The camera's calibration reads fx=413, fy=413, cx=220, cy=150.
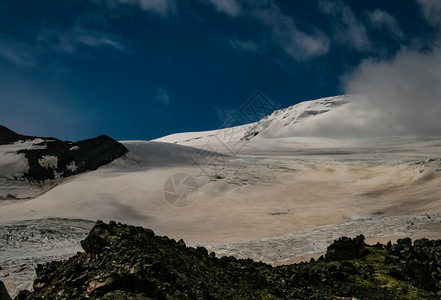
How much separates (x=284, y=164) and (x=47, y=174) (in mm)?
18411

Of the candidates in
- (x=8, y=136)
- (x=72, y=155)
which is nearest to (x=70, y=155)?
(x=72, y=155)

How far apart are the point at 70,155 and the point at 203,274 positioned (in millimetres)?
27523

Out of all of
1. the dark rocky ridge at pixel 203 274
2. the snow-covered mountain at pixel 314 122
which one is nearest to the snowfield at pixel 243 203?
the dark rocky ridge at pixel 203 274

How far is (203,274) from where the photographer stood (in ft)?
18.9

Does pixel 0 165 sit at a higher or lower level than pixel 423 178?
higher

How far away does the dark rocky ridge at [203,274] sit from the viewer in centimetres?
483

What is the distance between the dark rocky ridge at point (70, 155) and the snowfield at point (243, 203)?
88 centimetres

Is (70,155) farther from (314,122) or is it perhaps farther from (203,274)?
(314,122)

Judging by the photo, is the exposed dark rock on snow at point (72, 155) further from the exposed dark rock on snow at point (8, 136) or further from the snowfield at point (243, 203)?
the exposed dark rock on snow at point (8, 136)

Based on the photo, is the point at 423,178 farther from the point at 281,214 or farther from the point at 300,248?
the point at 300,248

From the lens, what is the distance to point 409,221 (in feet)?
48.4

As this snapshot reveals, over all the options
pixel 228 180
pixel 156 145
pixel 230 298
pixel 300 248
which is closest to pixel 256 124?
pixel 156 145

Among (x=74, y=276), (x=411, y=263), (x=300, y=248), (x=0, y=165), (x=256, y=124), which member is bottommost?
(x=300, y=248)

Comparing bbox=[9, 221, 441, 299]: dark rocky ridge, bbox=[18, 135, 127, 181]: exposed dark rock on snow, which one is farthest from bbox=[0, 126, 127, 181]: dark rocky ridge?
bbox=[9, 221, 441, 299]: dark rocky ridge
